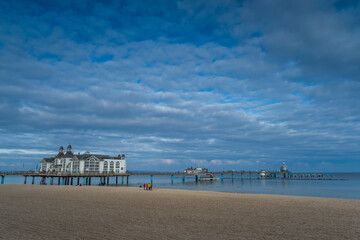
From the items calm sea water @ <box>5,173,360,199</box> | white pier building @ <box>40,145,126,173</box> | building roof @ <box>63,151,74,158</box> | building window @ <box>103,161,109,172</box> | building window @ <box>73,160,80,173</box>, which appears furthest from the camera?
building window @ <box>103,161,109,172</box>

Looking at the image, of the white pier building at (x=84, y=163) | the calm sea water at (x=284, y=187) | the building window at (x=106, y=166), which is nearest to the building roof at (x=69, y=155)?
the white pier building at (x=84, y=163)

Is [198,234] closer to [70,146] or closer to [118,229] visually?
[118,229]

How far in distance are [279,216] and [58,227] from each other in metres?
12.3

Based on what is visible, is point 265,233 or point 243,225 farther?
point 243,225

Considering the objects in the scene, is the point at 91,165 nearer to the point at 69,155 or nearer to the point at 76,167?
the point at 76,167

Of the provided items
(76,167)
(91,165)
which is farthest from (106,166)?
(76,167)

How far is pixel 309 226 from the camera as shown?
12.2 m

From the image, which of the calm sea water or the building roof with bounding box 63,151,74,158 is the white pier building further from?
the calm sea water

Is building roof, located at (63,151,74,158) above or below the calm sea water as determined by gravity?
above

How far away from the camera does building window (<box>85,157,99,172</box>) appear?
76375mm

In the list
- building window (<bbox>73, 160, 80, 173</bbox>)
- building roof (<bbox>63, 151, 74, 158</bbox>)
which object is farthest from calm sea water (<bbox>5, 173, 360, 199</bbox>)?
building roof (<bbox>63, 151, 74, 158</bbox>)

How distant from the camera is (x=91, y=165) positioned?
77375 millimetres

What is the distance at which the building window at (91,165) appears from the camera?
76375 millimetres

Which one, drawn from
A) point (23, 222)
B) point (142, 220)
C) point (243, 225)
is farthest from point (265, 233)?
point (23, 222)
